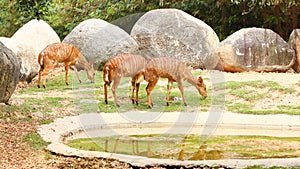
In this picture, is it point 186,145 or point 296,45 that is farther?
point 296,45

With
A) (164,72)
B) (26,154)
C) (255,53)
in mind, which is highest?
(164,72)

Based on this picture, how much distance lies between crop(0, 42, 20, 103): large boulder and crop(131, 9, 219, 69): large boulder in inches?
241

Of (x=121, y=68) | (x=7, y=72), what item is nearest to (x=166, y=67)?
(x=121, y=68)

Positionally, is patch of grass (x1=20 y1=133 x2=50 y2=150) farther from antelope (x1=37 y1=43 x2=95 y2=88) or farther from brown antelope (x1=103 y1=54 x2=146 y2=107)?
antelope (x1=37 y1=43 x2=95 y2=88)

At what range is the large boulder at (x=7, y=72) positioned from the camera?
26.3 ft

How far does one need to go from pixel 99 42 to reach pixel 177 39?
1.93 meters

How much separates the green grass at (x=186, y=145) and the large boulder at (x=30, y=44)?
5037mm

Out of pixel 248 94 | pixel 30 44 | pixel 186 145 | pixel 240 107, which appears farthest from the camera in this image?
pixel 30 44

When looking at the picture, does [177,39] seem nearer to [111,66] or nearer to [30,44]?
[30,44]

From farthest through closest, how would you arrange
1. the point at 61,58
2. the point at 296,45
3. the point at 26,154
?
the point at 296,45 → the point at 61,58 → the point at 26,154

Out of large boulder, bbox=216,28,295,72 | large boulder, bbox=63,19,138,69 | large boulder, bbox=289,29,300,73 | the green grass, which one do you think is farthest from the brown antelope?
large boulder, bbox=289,29,300,73

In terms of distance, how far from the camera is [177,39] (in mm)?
14312

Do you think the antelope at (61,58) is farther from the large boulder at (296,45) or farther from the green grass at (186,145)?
the large boulder at (296,45)

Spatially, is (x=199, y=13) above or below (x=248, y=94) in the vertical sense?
above
